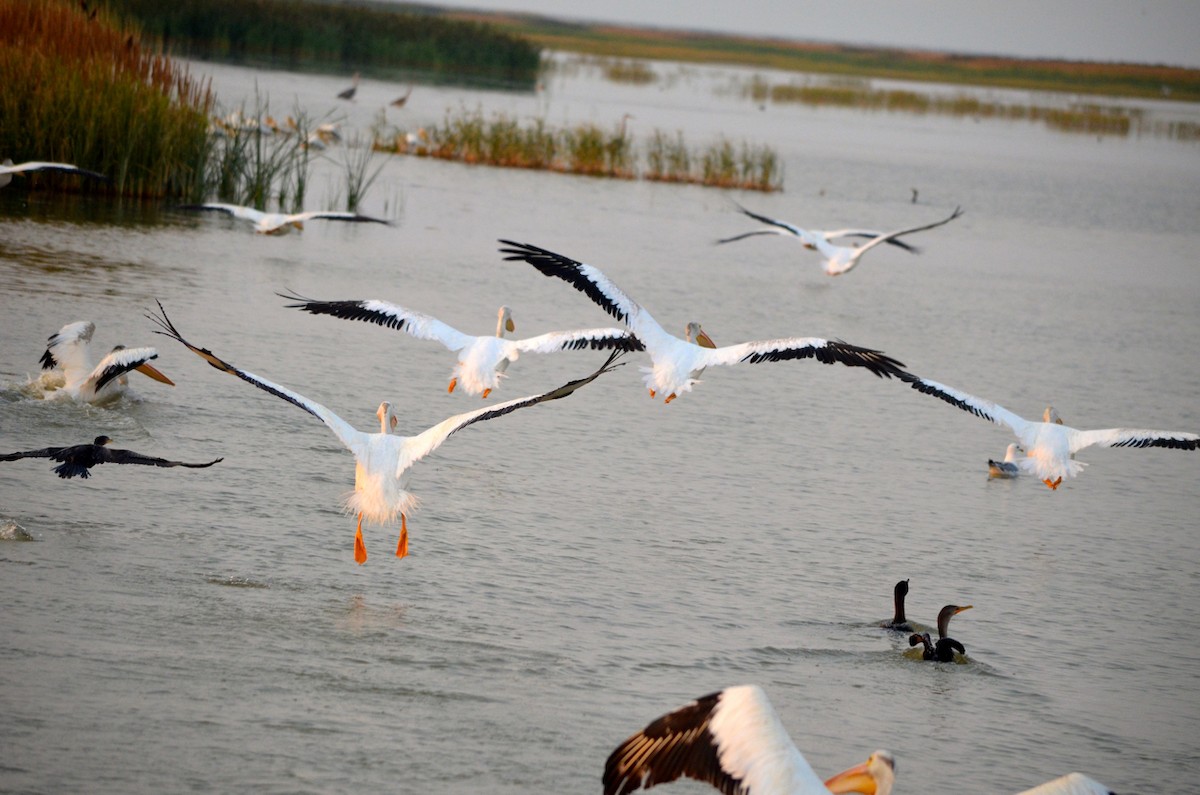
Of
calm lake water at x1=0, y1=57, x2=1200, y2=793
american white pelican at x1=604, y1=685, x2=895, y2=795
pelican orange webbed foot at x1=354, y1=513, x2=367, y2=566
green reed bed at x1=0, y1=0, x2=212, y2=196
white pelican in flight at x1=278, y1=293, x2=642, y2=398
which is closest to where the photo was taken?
american white pelican at x1=604, y1=685, x2=895, y2=795

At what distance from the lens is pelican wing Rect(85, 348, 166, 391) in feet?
26.0

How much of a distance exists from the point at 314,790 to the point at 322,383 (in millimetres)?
5630

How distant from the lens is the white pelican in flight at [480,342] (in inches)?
338

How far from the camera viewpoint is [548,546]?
7148 mm

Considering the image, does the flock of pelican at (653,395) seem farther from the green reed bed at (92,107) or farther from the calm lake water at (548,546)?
the green reed bed at (92,107)

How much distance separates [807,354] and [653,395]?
1.00 m

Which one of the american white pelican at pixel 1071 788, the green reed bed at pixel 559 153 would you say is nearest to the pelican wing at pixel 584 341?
the american white pelican at pixel 1071 788

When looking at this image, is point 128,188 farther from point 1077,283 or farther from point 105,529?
point 1077,283

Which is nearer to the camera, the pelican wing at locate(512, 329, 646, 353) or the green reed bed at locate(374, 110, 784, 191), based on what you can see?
the pelican wing at locate(512, 329, 646, 353)

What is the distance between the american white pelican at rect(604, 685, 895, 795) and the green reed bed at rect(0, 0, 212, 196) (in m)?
12.8

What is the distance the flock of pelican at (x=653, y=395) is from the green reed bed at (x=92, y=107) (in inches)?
204

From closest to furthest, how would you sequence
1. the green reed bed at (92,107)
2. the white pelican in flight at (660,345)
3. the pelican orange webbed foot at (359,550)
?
the pelican orange webbed foot at (359,550) → the white pelican in flight at (660,345) → the green reed bed at (92,107)

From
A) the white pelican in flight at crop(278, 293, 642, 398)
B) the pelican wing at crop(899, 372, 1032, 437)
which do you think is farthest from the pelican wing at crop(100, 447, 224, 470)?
the pelican wing at crop(899, 372, 1032, 437)

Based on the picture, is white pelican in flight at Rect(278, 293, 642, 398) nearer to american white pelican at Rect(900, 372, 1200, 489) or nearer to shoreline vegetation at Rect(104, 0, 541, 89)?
american white pelican at Rect(900, 372, 1200, 489)
